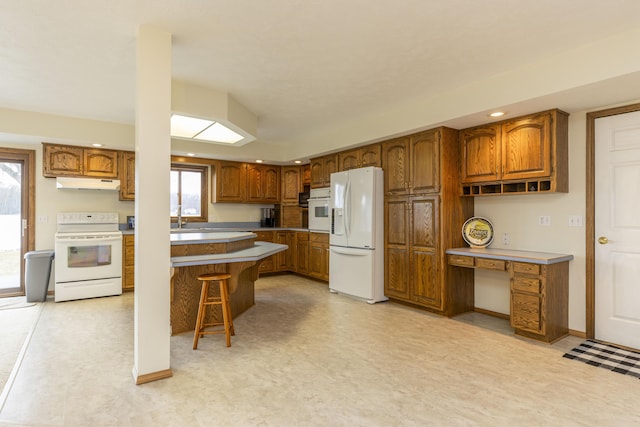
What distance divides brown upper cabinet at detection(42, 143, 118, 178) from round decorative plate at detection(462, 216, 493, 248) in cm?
511

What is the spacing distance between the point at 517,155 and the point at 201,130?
346 centimetres

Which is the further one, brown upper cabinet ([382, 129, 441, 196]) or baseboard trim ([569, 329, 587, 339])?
brown upper cabinet ([382, 129, 441, 196])

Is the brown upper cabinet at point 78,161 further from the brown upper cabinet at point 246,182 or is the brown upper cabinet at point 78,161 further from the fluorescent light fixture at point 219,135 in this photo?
the fluorescent light fixture at point 219,135

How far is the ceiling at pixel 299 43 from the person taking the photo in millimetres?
2271

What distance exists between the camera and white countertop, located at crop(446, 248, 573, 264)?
129 inches

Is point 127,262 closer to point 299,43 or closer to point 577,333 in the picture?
point 299,43

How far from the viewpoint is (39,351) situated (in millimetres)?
3074

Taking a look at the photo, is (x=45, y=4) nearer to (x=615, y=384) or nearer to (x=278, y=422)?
(x=278, y=422)

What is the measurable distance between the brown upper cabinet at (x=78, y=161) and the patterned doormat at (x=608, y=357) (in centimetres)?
613

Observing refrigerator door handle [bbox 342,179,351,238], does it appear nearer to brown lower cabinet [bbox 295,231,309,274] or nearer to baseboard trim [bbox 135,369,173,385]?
brown lower cabinet [bbox 295,231,309,274]

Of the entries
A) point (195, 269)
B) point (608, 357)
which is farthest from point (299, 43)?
point (608, 357)

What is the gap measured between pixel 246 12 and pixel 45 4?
4.07 feet

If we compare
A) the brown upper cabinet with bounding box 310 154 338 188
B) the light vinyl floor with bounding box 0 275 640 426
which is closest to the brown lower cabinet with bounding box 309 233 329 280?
the brown upper cabinet with bounding box 310 154 338 188

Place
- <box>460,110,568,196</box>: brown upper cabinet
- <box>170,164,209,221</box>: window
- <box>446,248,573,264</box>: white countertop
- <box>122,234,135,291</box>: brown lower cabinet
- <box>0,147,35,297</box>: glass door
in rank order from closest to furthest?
<box>446,248,573,264</box>: white countertop
<box>460,110,568,196</box>: brown upper cabinet
<box>0,147,35,297</box>: glass door
<box>122,234,135,291</box>: brown lower cabinet
<box>170,164,209,221</box>: window
